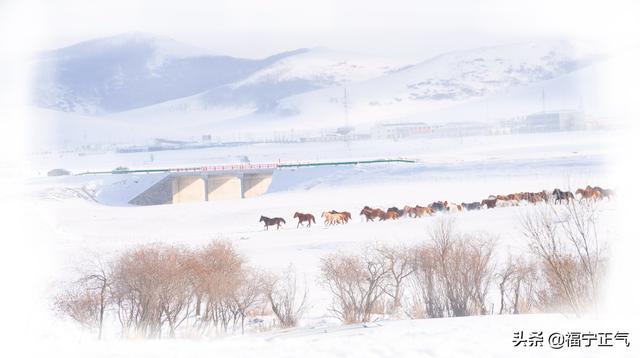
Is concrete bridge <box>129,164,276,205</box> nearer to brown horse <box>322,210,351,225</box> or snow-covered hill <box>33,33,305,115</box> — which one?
brown horse <box>322,210,351,225</box>

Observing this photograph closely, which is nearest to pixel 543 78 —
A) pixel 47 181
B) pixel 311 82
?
pixel 311 82

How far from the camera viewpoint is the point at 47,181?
128ft

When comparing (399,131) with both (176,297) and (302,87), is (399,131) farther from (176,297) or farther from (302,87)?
(176,297)

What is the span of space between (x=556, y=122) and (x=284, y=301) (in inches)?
3224

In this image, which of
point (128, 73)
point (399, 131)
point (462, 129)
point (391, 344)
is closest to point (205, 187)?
point (391, 344)

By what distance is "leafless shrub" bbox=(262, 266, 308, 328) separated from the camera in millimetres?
12922

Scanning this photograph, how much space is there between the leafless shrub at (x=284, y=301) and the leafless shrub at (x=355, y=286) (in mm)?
478

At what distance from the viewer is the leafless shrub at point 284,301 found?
1292 cm

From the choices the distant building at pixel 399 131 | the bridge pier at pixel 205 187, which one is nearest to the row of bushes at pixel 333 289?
the bridge pier at pixel 205 187

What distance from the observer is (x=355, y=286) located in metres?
14.0

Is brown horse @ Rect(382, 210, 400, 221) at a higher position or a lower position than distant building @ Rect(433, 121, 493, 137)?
lower

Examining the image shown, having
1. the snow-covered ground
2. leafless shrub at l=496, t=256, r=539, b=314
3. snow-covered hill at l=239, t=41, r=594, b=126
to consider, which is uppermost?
snow-covered hill at l=239, t=41, r=594, b=126

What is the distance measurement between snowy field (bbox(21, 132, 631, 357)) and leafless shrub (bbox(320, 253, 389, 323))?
250 millimetres

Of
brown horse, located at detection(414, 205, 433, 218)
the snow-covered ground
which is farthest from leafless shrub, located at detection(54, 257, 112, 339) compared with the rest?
brown horse, located at detection(414, 205, 433, 218)
